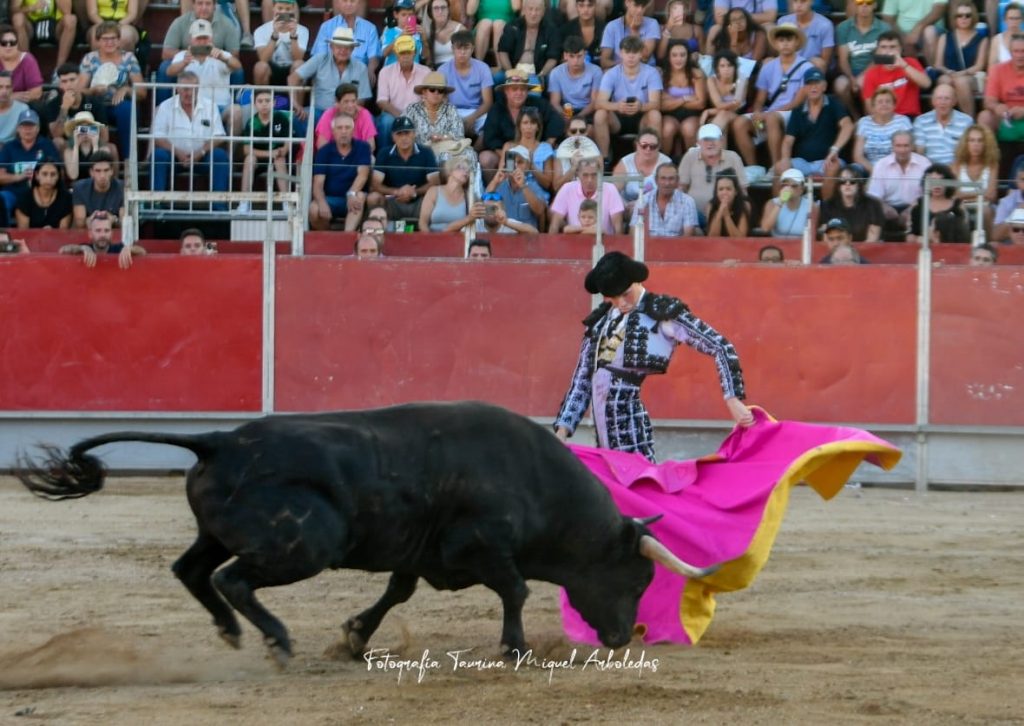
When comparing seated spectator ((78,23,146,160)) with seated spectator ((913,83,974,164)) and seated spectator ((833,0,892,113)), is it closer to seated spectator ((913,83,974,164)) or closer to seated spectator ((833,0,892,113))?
seated spectator ((833,0,892,113))

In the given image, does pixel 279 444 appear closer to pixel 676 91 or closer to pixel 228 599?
pixel 228 599

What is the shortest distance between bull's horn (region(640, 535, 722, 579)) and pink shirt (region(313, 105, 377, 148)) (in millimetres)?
6517

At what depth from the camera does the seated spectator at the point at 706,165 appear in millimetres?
11312

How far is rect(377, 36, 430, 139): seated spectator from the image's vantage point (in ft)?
39.6

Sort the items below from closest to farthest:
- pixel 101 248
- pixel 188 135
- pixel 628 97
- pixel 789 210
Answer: pixel 101 248 → pixel 789 210 → pixel 188 135 → pixel 628 97

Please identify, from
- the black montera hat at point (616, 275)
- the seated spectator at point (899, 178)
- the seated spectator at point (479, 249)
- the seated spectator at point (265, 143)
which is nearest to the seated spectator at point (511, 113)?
the seated spectator at point (479, 249)

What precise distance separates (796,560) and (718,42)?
5.74 metres

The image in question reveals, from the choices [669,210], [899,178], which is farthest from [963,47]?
[669,210]

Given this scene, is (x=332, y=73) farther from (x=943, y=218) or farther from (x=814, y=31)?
(x=943, y=218)

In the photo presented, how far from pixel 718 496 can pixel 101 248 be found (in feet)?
19.1

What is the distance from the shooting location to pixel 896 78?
12.0 m

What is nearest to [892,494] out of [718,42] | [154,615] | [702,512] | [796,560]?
[796,560]

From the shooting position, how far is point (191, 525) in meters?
8.61

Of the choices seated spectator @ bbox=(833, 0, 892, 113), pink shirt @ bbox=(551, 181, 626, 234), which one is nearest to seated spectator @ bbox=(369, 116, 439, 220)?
pink shirt @ bbox=(551, 181, 626, 234)
